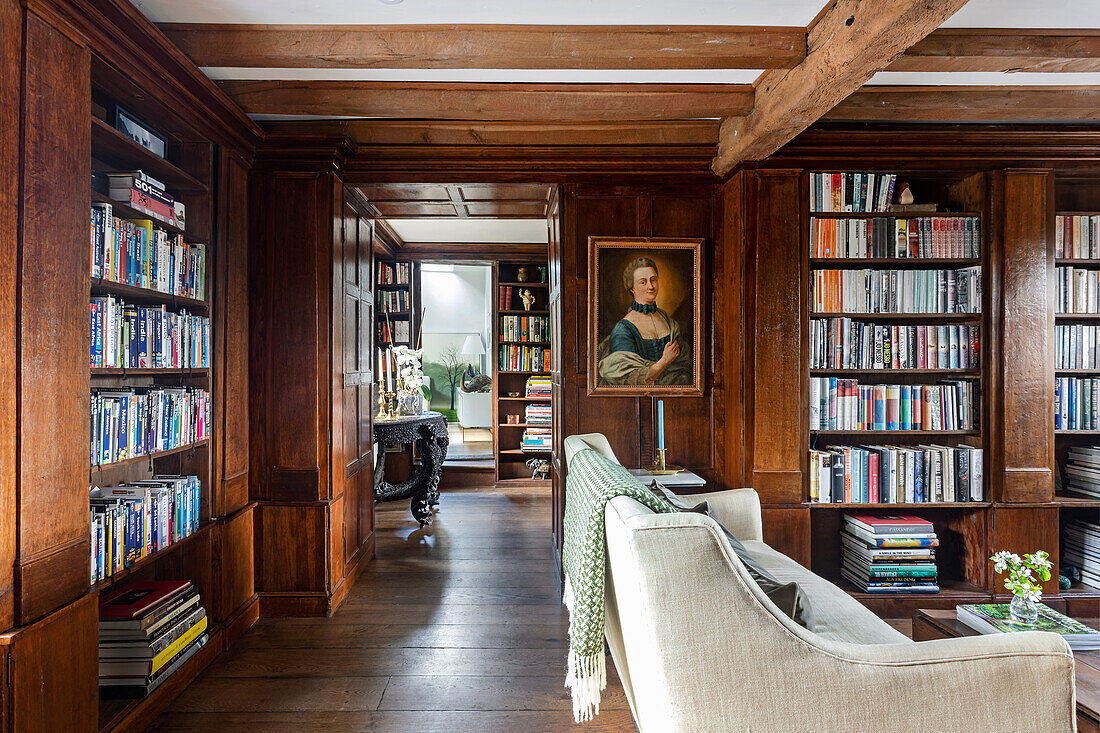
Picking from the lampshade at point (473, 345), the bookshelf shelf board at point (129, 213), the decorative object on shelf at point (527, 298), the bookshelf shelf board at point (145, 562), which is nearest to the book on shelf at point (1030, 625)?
the bookshelf shelf board at point (145, 562)

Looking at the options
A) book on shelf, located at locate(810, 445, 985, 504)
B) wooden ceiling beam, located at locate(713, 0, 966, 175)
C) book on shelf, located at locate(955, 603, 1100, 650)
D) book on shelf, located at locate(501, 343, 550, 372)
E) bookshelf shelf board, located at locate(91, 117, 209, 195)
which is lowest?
book on shelf, located at locate(955, 603, 1100, 650)

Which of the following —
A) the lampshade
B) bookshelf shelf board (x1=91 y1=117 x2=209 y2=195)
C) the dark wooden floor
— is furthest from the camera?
the lampshade

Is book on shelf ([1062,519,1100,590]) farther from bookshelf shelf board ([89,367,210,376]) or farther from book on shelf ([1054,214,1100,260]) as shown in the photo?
bookshelf shelf board ([89,367,210,376])

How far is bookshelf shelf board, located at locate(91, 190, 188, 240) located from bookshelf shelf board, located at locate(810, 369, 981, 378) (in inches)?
121

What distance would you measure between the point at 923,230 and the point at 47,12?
3692mm

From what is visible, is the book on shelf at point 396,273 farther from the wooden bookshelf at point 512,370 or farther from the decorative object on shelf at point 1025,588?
the decorative object on shelf at point 1025,588

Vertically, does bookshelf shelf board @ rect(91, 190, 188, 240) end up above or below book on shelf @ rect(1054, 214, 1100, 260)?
below

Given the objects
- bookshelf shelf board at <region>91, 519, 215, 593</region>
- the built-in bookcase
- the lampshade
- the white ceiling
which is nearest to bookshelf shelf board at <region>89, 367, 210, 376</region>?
bookshelf shelf board at <region>91, 519, 215, 593</region>

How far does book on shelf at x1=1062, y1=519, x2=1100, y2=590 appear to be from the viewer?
3.14m

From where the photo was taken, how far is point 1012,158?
122 inches

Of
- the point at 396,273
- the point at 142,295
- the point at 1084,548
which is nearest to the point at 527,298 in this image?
the point at 396,273

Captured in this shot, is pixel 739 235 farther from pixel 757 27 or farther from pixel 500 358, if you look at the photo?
pixel 500 358

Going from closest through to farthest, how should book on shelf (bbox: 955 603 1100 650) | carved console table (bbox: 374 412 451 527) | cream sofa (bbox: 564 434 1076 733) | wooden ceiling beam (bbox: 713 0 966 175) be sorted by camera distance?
1. cream sofa (bbox: 564 434 1076 733)
2. wooden ceiling beam (bbox: 713 0 966 175)
3. book on shelf (bbox: 955 603 1100 650)
4. carved console table (bbox: 374 412 451 527)

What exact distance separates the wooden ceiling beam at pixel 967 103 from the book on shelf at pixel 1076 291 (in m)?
0.79
